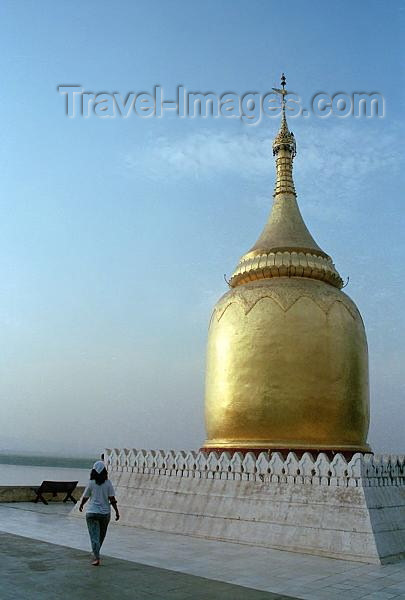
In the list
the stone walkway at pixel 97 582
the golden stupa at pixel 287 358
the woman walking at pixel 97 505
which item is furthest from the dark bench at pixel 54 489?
the woman walking at pixel 97 505

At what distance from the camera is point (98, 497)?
35.4 feet

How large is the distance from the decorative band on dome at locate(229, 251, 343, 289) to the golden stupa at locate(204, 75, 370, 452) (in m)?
0.04

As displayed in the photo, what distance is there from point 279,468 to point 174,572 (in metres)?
5.38

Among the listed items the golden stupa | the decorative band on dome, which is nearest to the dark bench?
the golden stupa

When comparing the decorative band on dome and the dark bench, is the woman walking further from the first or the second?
the dark bench

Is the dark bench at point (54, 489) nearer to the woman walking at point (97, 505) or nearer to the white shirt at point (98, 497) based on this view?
the woman walking at point (97, 505)

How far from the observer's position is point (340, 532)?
13.1 meters

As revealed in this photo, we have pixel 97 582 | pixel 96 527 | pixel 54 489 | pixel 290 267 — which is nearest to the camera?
pixel 97 582

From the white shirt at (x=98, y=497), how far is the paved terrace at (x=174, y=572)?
1.01m

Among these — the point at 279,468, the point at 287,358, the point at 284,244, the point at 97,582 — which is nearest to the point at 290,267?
the point at 284,244

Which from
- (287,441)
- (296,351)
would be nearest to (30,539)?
(287,441)

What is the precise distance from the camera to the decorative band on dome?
71.6ft

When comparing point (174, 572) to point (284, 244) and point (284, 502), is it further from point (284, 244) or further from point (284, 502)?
point (284, 244)

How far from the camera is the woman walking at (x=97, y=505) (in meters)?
10.7
